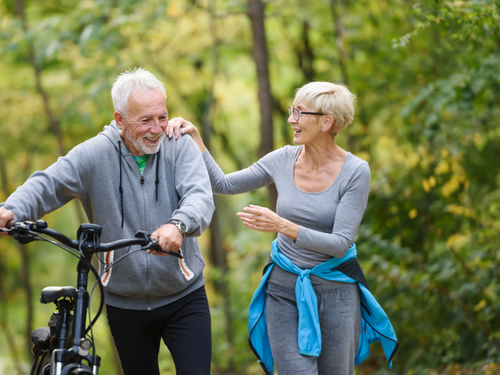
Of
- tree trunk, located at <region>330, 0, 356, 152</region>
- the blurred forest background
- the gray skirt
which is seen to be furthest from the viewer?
tree trunk, located at <region>330, 0, 356, 152</region>

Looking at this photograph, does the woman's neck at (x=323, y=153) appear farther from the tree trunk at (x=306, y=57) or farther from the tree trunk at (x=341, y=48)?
the tree trunk at (x=306, y=57)

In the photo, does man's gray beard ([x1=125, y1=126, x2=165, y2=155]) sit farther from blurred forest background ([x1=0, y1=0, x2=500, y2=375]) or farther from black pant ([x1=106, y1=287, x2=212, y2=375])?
blurred forest background ([x1=0, y1=0, x2=500, y2=375])

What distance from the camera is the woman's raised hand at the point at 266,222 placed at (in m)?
2.67

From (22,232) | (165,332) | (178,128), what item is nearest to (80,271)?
(22,232)

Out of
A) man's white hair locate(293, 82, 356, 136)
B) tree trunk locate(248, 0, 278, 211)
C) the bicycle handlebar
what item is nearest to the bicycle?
the bicycle handlebar

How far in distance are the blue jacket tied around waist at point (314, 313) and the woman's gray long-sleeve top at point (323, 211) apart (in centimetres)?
6

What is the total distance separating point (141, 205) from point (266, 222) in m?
0.62

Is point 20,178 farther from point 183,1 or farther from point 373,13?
point 373,13

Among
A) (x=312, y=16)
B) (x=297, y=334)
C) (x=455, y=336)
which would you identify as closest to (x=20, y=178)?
(x=312, y=16)

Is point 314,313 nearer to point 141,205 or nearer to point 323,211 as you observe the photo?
point 323,211

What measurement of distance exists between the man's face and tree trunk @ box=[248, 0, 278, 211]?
3.41m

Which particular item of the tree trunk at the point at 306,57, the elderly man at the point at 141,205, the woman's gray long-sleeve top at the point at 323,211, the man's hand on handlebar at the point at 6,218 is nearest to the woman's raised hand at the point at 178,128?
the elderly man at the point at 141,205

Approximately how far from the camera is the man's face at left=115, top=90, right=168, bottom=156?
8.52 feet

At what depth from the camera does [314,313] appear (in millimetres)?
2807
